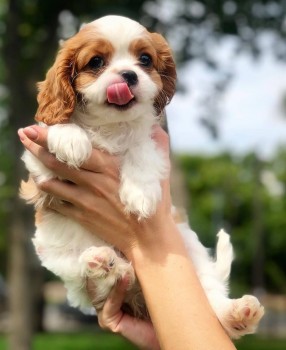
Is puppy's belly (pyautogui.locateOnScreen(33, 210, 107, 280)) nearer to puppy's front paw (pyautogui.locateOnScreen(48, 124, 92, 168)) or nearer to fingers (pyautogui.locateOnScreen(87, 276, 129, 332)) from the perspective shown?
fingers (pyautogui.locateOnScreen(87, 276, 129, 332))

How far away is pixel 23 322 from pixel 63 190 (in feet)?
32.4

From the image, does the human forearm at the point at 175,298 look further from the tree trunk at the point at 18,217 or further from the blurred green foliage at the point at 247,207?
the blurred green foliage at the point at 247,207

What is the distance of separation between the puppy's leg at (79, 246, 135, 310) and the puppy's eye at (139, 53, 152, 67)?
0.91 m

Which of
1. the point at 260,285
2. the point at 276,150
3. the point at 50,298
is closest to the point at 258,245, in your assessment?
the point at 260,285

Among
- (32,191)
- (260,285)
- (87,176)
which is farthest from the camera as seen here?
(260,285)

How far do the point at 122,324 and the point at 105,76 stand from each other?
123 cm

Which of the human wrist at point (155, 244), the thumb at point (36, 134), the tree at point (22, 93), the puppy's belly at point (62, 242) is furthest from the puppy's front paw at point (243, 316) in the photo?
the tree at point (22, 93)

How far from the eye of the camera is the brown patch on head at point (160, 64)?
3.65m

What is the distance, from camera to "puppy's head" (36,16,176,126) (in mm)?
3512

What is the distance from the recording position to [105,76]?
3.47 meters

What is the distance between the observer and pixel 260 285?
47625 millimetres

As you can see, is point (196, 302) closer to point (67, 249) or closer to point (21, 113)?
point (67, 249)

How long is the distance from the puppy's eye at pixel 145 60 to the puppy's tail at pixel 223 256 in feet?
3.24

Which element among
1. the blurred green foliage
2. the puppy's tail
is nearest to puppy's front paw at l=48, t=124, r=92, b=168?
the puppy's tail
